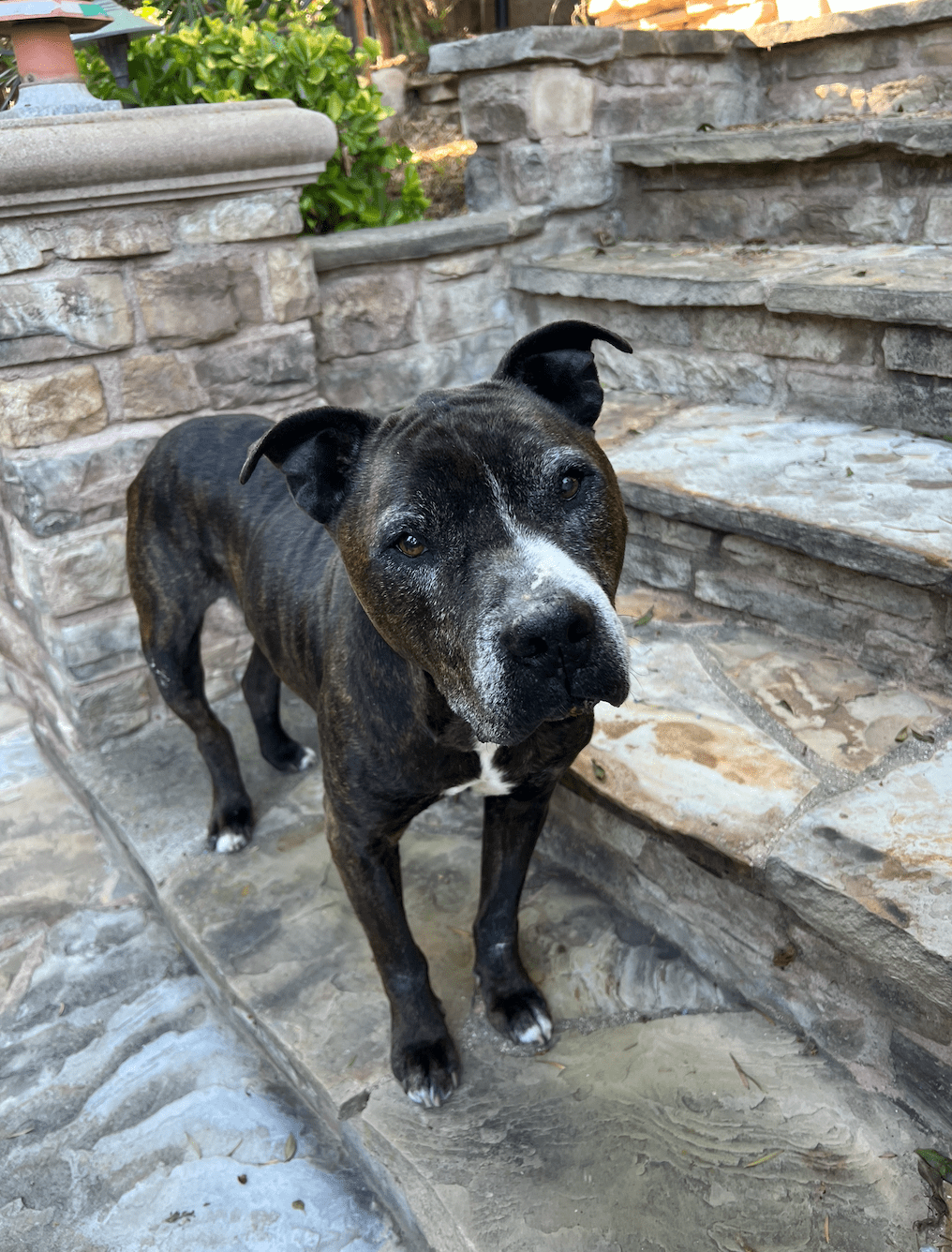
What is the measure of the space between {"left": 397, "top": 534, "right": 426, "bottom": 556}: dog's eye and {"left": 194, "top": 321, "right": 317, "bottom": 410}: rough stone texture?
1.99 meters

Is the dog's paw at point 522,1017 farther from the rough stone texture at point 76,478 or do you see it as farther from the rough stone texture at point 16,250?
the rough stone texture at point 16,250

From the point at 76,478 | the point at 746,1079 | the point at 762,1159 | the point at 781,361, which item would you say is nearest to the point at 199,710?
the point at 76,478

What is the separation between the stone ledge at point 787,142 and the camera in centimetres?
355

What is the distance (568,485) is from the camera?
1.68 meters

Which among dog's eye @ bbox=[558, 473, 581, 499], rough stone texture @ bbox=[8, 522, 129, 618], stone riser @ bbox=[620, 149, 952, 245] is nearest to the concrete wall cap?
stone riser @ bbox=[620, 149, 952, 245]

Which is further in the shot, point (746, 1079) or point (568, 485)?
point (746, 1079)

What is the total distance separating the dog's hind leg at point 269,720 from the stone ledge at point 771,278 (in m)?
2.16

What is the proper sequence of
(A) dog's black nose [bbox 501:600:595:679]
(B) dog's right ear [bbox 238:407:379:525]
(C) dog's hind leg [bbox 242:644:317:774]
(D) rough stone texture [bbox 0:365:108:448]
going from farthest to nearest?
(C) dog's hind leg [bbox 242:644:317:774] → (D) rough stone texture [bbox 0:365:108:448] → (B) dog's right ear [bbox 238:407:379:525] → (A) dog's black nose [bbox 501:600:595:679]

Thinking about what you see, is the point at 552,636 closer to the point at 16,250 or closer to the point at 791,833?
the point at 791,833

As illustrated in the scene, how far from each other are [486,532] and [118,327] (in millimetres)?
2050

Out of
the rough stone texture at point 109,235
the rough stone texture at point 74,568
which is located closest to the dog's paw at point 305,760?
the rough stone texture at point 74,568

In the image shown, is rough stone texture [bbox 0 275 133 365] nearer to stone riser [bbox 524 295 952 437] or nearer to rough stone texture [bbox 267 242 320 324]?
rough stone texture [bbox 267 242 320 324]

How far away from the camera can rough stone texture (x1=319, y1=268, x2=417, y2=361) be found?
3.80 metres

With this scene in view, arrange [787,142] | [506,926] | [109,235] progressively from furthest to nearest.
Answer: [787,142] < [109,235] < [506,926]
